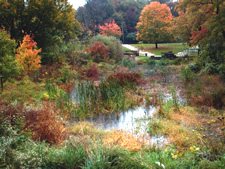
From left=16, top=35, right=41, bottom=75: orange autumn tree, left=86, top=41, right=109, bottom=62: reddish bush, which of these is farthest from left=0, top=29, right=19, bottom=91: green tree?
left=86, top=41, right=109, bottom=62: reddish bush

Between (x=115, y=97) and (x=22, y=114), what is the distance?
131 inches

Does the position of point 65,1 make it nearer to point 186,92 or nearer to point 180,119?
point 186,92

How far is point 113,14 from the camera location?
124 feet

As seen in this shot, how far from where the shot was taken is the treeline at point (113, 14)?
3602 cm

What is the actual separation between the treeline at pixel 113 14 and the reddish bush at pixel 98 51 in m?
16.4

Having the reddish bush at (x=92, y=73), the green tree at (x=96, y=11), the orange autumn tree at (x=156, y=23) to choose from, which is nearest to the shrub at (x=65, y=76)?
the reddish bush at (x=92, y=73)

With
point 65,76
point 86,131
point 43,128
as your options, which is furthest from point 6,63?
point 65,76

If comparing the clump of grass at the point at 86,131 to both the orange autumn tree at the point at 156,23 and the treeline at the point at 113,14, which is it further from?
the treeline at the point at 113,14

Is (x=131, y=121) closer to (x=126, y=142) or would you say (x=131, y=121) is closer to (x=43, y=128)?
(x=126, y=142)

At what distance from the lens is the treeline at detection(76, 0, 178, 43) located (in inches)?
1418

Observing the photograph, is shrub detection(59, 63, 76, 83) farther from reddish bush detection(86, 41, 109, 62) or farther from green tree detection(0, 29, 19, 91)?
reddish bush detection(86, 41, 109, 62)

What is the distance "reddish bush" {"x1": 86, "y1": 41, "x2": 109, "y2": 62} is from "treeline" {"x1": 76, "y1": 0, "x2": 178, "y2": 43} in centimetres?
1643

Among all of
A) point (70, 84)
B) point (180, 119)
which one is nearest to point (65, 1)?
point (70, 84)

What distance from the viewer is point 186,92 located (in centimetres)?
884
